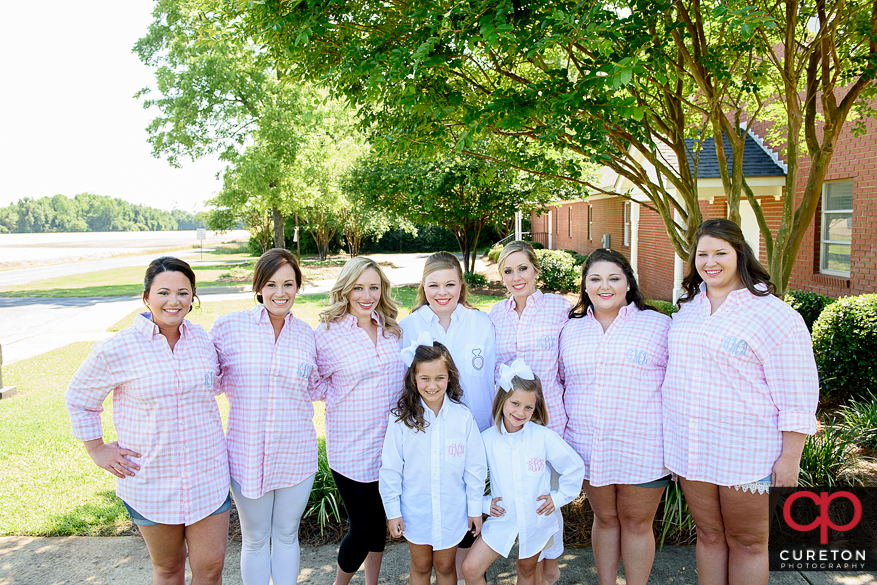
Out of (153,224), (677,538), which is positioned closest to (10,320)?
(677,538)

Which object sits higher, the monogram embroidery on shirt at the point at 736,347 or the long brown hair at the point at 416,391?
the monogram embroidery on shirt at the point at 736,347

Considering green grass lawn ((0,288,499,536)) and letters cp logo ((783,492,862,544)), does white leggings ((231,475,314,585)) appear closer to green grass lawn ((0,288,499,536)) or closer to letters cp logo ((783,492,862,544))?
green grass lawn ((0,288,499,536))

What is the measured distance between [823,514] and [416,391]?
9.63 ft

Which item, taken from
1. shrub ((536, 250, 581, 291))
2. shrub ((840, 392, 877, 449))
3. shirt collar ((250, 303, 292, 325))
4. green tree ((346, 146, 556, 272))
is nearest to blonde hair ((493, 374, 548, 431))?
shirt collar ((250, 303, 292, 325))

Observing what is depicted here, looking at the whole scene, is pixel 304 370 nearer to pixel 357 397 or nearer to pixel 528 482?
pixel 357 397

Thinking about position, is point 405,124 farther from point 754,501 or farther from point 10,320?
point 10,320

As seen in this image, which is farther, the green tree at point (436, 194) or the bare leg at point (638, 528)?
the green tree at point (436, 194)

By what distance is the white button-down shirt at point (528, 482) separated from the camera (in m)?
2.82

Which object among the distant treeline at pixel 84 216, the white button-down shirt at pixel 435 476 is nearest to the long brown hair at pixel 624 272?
the white button-down shirt at pixel 435 476

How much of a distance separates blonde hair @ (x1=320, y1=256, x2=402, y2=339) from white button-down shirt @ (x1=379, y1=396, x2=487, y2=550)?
55 centimetres

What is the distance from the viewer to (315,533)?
13.0ft

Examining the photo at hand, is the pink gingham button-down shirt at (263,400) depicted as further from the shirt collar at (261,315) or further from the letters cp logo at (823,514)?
the letters cp logo at (823,514)

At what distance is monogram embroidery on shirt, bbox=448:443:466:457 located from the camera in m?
2.85

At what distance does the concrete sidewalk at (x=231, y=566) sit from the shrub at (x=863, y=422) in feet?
5.68
